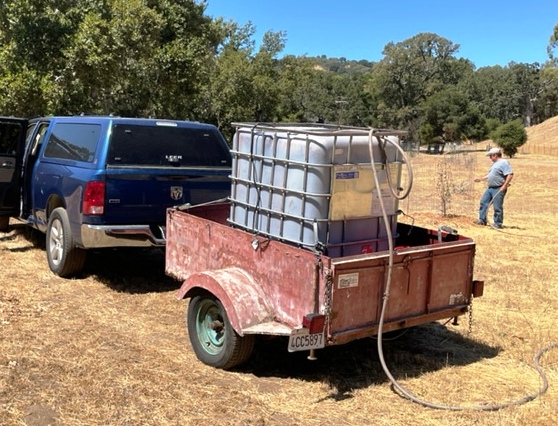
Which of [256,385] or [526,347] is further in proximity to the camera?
[526,347]

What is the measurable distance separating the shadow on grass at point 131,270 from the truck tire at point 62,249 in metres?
0.31

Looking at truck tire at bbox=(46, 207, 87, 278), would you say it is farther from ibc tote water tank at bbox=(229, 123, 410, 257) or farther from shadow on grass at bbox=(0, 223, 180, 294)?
ibc tote water tank at bbox=(229, 123, 410, 257)

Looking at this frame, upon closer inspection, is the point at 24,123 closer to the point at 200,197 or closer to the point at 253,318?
the point at 200,197

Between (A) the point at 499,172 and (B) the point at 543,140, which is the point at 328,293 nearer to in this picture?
(A) the point at 499,172

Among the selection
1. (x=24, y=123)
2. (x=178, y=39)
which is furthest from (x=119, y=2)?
(x=24, y=123)

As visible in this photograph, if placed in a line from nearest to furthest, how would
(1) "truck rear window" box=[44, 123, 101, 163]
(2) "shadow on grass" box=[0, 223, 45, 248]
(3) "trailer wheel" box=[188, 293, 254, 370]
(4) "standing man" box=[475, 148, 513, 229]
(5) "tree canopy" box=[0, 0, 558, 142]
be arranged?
(3) "trailer wheel" box=[188, 293, 254, 370], (1) "truck rear window" box=[44, 123, 101, 163], (2) "shadow on grass" box=[0, 223, 45, 248], (4) "standing man" box=[475, 148, 513, 229], (5) "tree canopy" box=[0, 0, 558, 142]

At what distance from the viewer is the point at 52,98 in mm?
15156

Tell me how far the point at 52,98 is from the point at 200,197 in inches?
372

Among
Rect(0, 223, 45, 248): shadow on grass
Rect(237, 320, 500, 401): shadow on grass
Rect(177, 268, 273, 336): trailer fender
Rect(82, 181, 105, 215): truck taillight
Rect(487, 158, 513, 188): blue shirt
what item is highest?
Rect(487, 158, 513, 188): blue shirt

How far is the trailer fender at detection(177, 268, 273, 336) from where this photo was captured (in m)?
4.52

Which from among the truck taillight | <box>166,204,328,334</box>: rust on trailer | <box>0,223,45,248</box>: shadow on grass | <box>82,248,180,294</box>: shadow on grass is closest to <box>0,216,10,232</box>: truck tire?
<box>0,223,45,248</box>: shadow on grass

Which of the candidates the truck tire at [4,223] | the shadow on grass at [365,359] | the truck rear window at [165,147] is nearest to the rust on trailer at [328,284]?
the shadow on grass at [365,359]

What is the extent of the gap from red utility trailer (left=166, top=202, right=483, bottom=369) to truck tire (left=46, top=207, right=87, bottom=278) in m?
2.30

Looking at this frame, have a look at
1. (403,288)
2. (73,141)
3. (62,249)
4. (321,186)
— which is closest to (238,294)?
(321,186)
